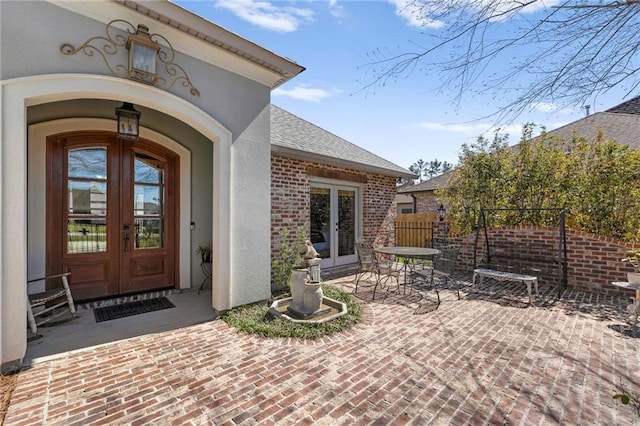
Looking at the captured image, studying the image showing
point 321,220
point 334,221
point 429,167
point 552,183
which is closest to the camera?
point 552,183

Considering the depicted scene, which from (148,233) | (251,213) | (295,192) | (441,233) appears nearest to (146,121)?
(148,233)

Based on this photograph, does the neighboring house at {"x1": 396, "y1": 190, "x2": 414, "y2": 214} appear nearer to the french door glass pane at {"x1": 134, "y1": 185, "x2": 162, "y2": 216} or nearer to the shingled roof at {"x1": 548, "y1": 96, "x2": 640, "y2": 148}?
the shingled roof at {"x1": 548, "y1": 96, "x2": 640, "y2": 148}

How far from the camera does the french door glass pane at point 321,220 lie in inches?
287

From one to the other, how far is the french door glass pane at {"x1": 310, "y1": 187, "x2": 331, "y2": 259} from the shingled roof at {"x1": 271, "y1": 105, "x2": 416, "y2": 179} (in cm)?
92

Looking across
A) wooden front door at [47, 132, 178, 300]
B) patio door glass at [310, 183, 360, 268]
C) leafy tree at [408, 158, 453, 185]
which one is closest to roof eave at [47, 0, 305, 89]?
wooden front door at [47, 132, 178, 300]

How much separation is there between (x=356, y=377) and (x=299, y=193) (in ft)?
14.1

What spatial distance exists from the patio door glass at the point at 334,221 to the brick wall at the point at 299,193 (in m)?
0.32

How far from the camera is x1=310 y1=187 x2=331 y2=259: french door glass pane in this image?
7.29 m

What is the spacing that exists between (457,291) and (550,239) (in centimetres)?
274

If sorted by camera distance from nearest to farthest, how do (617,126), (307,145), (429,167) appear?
(307,145)
(617,126)
(429,167)

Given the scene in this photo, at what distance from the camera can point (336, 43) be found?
14.9ft

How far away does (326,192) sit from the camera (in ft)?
24.8

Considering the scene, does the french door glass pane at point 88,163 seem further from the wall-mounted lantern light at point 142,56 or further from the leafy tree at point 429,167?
the leafy tree at point 429,167

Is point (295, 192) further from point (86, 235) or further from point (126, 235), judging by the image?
point (86, 235)
